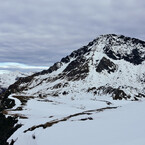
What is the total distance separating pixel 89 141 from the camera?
20.2 m

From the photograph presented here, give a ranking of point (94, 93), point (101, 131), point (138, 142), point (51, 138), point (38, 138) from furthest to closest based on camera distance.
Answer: point (94, 93)
point (38, 138)
point (51, 138)
point (101, 131)
point (138, 142)

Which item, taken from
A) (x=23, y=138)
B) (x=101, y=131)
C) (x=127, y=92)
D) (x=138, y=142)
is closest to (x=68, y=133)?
(x=101, y=131)

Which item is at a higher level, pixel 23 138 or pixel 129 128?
pixel 129 128

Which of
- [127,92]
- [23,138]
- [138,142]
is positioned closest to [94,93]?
[127,92]

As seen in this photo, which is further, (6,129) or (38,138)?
(38,138)

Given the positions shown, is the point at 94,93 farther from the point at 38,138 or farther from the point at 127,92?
the point at 38,138

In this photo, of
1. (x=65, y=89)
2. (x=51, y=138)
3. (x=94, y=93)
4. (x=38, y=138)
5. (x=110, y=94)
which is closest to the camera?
(x=51, y=138)

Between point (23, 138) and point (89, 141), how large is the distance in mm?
11322

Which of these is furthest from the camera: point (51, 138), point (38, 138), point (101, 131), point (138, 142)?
point (38, 138)

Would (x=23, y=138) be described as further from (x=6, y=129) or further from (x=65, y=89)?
(x=65, y=89)

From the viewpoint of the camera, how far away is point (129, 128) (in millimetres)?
21406

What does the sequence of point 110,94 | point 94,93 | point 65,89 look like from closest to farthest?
point 110,94
point 94,93
point 65,89

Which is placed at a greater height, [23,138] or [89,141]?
[89,141]

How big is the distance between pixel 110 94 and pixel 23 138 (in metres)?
135
